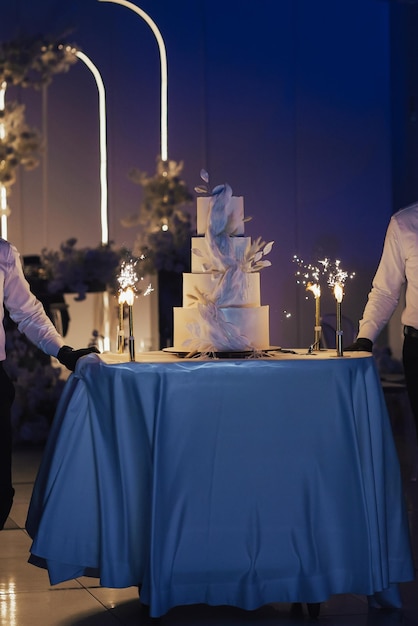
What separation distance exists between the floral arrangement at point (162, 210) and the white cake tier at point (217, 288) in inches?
195

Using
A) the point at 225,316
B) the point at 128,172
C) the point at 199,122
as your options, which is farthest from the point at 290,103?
the point at 225,316

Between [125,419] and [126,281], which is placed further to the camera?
[126,281]

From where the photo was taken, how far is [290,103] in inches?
373

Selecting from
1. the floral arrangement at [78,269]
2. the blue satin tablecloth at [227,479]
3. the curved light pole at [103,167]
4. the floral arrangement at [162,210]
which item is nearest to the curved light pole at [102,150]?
the curved light pole at [103,167]

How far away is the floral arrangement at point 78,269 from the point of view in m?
8.61

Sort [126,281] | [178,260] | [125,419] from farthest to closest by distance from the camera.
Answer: [178,260] < [126,281] < [125,419]

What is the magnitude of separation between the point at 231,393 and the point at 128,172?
18.9 ft

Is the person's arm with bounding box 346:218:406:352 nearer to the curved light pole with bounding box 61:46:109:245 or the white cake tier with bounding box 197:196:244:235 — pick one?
the white cake tier with bounding box 197:196:244:235

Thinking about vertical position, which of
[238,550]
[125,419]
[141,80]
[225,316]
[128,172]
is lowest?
[238,550]

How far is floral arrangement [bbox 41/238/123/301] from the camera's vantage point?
8609 mm

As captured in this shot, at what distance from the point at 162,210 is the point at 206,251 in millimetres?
5248

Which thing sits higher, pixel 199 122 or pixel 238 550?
pixel 199 122

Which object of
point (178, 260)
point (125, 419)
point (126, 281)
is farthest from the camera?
point (178, 260)

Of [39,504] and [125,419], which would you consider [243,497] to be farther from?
[39,504]
